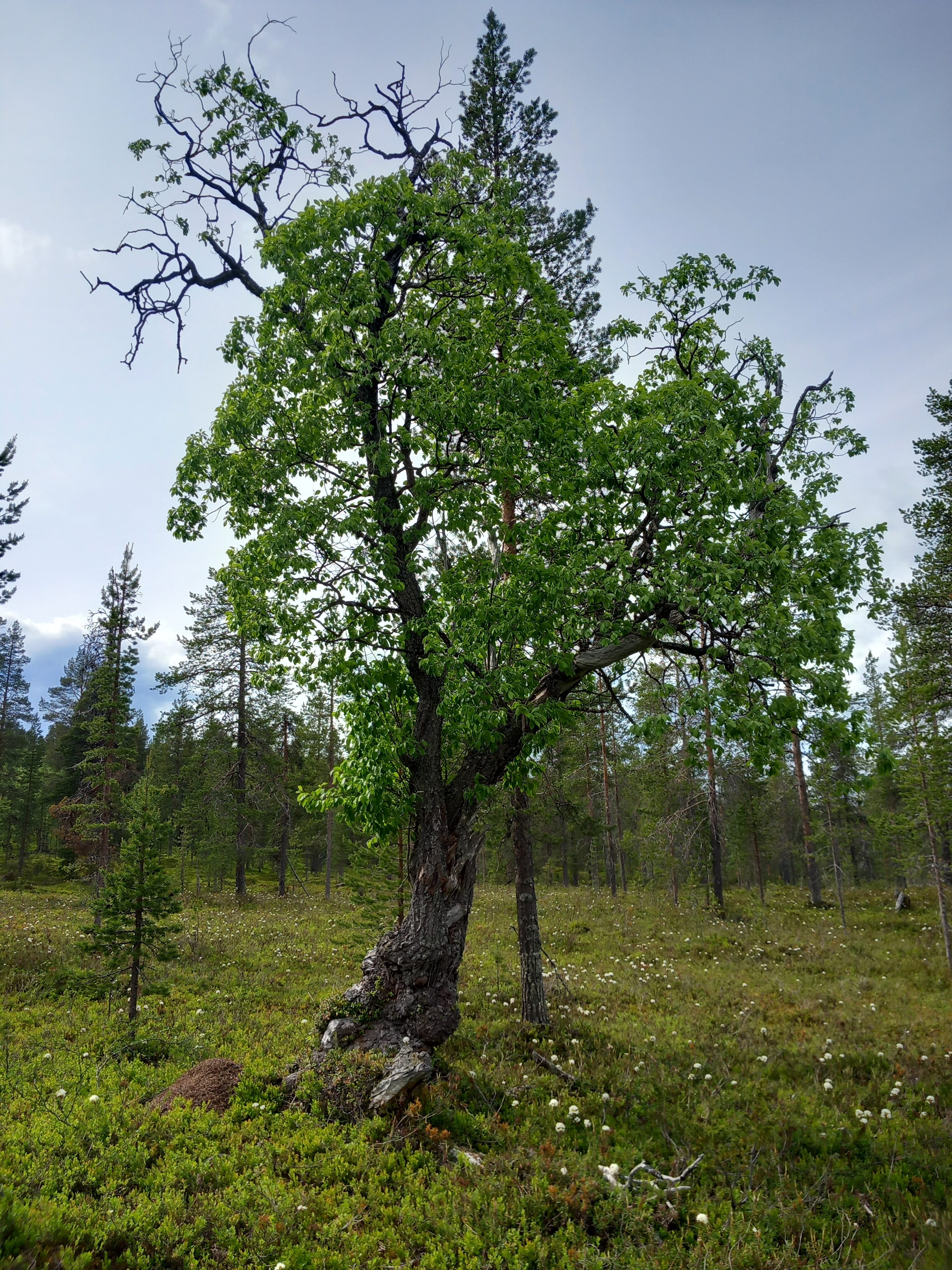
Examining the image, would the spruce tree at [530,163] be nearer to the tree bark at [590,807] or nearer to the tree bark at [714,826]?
the tree bark at [714,826]

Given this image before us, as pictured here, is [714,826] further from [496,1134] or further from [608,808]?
[496,1134]

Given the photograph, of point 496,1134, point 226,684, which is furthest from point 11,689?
point 496,1134

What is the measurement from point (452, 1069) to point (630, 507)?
8.35 m

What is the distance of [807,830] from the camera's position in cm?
2742

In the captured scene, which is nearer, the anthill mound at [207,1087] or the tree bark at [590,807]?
the anthill mound at [207,1087]

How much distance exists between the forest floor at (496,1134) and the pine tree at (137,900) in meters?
0.66

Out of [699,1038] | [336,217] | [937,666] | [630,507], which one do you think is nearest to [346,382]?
[336,217]

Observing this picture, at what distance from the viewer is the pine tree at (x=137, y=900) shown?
1070 cm

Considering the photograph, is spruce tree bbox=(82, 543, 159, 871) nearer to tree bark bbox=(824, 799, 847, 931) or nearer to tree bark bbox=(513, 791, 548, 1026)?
tree bark bbox=(513, 791, 548, 1026)

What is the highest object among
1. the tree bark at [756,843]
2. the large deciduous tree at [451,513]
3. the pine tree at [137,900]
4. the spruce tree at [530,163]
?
the spruce tree at [530,163]

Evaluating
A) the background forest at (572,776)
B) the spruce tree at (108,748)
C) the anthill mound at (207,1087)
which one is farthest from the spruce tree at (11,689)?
the anthill mound at (207,1087)

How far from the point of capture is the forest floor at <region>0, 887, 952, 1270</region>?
5.32m

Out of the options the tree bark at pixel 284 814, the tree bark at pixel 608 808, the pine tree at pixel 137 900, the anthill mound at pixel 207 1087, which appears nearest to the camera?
the anthill mound at pixel 207 1087

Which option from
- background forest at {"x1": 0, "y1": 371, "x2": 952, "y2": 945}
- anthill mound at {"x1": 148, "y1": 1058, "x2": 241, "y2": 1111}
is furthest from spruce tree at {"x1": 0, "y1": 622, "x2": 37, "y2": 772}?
anthill mound at {"x1": 148, "y1": 1058, "x2": 241, "y2": 1111}
